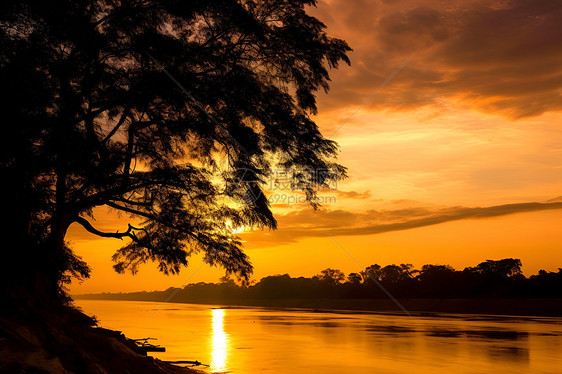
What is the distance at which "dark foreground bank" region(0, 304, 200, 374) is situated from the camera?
8.60m

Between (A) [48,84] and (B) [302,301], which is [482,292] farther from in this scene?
(A) [48,84]

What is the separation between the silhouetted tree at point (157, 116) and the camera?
35.8ft

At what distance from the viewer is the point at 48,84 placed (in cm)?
1101

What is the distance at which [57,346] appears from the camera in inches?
413

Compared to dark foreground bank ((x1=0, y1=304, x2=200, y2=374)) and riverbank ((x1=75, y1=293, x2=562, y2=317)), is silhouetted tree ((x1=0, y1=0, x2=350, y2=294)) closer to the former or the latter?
dark foreground bank ((x1=0, y1=304, x2=200, y2=374))

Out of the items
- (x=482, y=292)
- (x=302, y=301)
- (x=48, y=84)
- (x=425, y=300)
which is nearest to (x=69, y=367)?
(x=48, y=84)

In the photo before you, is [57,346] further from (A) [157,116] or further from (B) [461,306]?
(B) [461,306]

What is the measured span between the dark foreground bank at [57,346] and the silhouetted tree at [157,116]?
4.62 ft

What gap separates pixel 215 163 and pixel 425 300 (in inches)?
5105

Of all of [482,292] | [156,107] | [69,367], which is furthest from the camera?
[482,292]

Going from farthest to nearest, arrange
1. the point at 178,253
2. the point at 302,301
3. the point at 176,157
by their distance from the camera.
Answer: the point at 302,301
the point at 178,253
the point at 176,157

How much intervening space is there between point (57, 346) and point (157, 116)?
652cm

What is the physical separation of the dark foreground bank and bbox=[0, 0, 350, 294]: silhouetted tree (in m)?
1.41

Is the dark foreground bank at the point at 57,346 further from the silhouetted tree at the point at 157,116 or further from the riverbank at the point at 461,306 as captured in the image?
the riverbank at the point at 461,306
